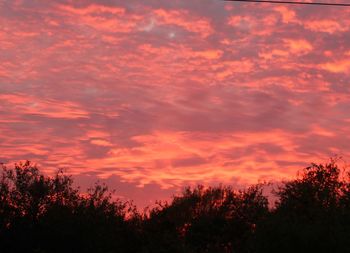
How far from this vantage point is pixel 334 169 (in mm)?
52469

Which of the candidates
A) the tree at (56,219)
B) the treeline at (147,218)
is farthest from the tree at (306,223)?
the tree at (56,219)

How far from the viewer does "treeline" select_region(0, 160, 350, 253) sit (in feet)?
153

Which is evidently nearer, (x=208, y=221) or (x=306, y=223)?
(x=306, y=223)

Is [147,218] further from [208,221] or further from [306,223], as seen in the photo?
[306,223]

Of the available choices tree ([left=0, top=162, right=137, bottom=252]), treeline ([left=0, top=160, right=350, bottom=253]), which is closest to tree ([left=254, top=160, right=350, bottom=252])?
treeline ([left=0, top=160, right=350, bottom=253])

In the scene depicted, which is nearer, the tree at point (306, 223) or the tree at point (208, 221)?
the tree at point (306, 223)

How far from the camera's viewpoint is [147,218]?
58938mm

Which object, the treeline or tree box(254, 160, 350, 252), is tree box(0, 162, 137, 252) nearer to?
the treeline

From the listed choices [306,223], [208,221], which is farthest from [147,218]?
[306,223]

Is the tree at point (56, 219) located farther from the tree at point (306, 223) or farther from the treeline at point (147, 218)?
the tree at point (306, 223)

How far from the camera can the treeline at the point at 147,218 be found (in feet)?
153

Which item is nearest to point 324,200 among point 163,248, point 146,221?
point 163,248

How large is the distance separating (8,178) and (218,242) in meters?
19.0

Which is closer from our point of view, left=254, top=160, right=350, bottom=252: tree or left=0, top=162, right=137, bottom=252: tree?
left=254, top=160, right=350, bottom=252: tree
